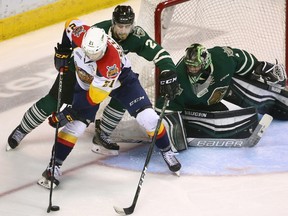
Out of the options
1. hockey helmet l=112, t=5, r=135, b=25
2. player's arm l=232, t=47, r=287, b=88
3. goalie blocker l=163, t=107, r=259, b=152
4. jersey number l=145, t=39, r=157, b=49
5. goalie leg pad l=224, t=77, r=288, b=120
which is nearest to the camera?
hockey helmet l=112, t=5, r=135, b=25

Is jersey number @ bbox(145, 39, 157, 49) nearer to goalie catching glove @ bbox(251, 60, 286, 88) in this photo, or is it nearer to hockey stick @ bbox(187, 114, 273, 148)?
hockey stick @ bbox(187, 114, 273, 148)

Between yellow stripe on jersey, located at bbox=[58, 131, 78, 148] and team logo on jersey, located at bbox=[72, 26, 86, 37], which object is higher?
team logo on jersey, located at bbox=[72, 26, 86, 37]

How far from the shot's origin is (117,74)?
399 cm

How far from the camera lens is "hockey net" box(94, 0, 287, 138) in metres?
4.78

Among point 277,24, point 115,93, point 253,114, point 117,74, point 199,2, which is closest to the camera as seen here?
point 117,74

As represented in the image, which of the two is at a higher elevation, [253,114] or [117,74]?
[117,74]

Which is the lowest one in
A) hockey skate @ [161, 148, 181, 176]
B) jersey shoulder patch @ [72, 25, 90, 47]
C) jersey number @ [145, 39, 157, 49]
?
hockey skate @ [161, 148, 181, 176]

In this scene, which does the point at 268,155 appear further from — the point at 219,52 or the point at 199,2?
the point at 199,2

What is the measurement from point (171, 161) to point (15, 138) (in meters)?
0.90

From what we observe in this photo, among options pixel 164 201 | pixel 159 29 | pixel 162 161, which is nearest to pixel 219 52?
pixel 159 29

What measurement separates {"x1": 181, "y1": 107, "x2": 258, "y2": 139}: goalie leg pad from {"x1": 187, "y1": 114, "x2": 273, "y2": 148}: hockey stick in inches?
0.9

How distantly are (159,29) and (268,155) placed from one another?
2.95ft

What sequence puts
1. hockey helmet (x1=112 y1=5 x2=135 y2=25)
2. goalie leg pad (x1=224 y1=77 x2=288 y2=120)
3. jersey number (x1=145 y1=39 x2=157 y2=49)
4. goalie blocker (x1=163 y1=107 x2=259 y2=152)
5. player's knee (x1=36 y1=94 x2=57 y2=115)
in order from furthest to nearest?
goalie leg pad (x1=224 y1=77 x2=288 y2=120)
goalie blocker (x1=163 y1=107 x2=259 y2=152)
player's knee (x1=36 y1=94 x2=57 y2=115)
jersey number (x1=145 y1=39 x2=157 y2=49)
hockey helmet (x1=112 y1=5 x2=135 y2=25)

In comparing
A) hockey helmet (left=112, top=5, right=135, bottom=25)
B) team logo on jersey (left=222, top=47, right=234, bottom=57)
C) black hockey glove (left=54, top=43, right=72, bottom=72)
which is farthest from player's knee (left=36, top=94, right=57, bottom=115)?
team logo on jersey (left=222, top=47, right=234, bottom=57)
